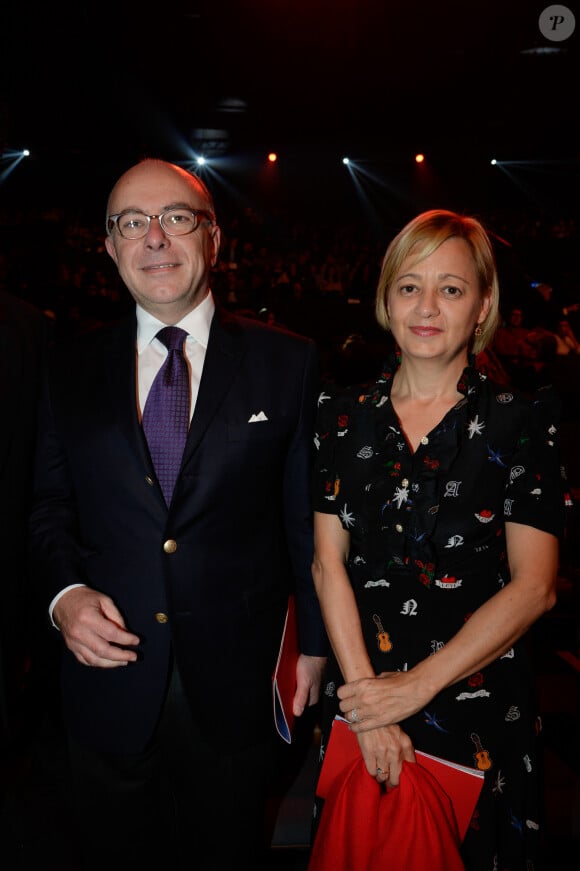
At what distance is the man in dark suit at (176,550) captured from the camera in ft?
4.65

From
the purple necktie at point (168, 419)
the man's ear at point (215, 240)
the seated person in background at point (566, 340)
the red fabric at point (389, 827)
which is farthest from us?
the seated person in background at point (566, 340)

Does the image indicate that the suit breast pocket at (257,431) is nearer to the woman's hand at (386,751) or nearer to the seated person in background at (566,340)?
the woman's hand at (386,751)

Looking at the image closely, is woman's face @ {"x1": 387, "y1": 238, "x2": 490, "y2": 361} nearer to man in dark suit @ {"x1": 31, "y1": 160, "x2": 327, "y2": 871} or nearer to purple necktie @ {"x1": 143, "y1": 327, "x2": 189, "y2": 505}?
man in dark suit @ {"x1": 31, "y1": 160, "x2": 327, "y2": 871}

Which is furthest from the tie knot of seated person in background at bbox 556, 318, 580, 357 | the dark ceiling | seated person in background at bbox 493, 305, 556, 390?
seated person in background at bbox 556, 318, 580, 357

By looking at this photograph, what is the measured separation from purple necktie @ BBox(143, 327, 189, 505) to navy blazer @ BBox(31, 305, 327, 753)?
0.11 ft

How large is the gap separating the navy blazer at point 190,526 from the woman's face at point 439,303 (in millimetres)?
274

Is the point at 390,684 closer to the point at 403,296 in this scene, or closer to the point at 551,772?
the point at 403,296

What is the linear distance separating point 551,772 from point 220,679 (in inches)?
57.6

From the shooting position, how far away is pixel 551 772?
229cm

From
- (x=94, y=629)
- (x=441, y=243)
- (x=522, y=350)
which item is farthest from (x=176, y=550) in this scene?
(x=522, y=350)

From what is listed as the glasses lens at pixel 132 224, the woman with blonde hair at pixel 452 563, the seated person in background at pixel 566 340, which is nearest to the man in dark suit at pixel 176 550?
the glasses lens at pixel 132 224

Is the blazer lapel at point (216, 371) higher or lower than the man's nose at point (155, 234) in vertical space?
lower

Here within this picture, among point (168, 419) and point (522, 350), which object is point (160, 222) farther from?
point (522, 350)

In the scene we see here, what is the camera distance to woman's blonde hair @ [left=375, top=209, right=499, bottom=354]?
140 centimetres
